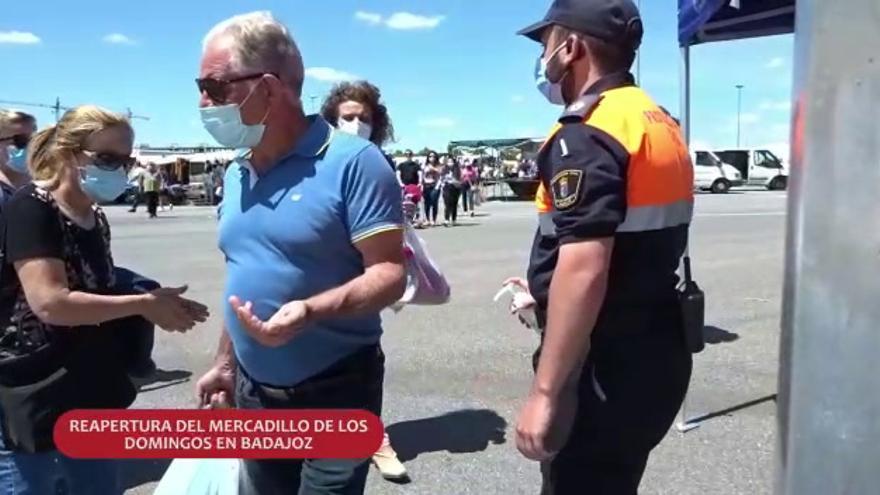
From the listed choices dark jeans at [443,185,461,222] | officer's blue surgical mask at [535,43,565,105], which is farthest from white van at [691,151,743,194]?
officer's blue surgical mask at [535,43,565,105]

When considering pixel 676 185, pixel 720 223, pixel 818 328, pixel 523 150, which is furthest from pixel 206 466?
pixel 523 150

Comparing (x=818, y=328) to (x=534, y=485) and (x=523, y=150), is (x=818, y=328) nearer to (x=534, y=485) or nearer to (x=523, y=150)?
(x=534, y=485)

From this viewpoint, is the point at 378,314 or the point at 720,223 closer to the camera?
the point at 378,314

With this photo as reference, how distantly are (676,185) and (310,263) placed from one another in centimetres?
98

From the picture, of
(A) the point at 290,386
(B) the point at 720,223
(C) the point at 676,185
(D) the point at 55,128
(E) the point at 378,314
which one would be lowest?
(B) the point at 720,223

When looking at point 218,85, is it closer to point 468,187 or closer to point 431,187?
point 431,187

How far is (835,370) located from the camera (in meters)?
1.09

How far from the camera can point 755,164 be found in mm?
42031

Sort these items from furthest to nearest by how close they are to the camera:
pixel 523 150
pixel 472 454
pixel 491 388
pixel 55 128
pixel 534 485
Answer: pixel 523 150 < pixel 491 388 < pixel 472 454 < pixel 534 485 < pixel 55 128

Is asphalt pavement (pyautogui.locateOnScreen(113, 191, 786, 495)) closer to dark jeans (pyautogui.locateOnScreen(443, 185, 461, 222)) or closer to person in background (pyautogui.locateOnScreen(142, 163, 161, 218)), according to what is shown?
dark jeans (pyautogui.locateOnScreen(443, 185, 461, 222))

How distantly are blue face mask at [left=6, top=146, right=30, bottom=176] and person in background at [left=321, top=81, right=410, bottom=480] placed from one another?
4.69ft

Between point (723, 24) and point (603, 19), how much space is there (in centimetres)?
384

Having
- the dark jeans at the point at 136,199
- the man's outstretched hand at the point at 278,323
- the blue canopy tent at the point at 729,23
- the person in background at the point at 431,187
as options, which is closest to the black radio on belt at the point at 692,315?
the man's outstretched hand at the point at 278,323

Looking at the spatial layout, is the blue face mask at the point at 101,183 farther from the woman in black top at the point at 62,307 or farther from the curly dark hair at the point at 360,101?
Result: the curly dark hair at the point at 360,101
